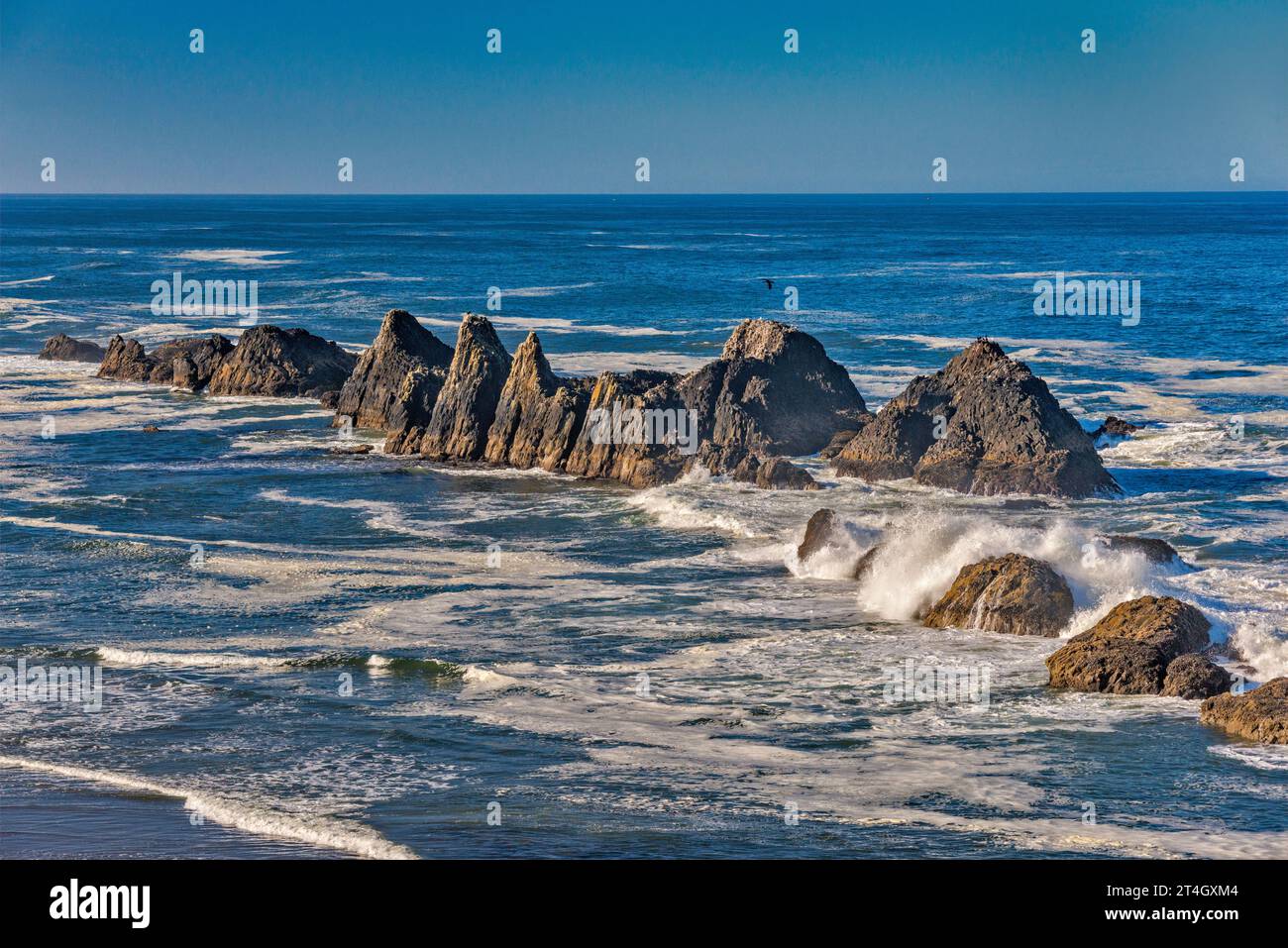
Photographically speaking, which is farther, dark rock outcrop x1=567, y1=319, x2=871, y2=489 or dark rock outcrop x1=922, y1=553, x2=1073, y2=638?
dark rock outcrop x1=567, y1=319, x2=871, y2=489

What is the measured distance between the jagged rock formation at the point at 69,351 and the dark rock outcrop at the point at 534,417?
101 feet

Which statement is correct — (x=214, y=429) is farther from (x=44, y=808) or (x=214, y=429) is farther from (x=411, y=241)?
(x=411, y=241)

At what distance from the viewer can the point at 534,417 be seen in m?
39.9

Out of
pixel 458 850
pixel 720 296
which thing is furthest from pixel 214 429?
pixel 720 296

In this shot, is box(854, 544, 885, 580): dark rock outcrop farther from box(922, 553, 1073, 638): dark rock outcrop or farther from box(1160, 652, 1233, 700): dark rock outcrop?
box(1160, 652, 1233, 700): dark rock outcrop

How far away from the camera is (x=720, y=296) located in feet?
311

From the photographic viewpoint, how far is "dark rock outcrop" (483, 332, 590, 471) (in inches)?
1539

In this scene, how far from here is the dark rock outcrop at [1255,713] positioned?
60.4ft
